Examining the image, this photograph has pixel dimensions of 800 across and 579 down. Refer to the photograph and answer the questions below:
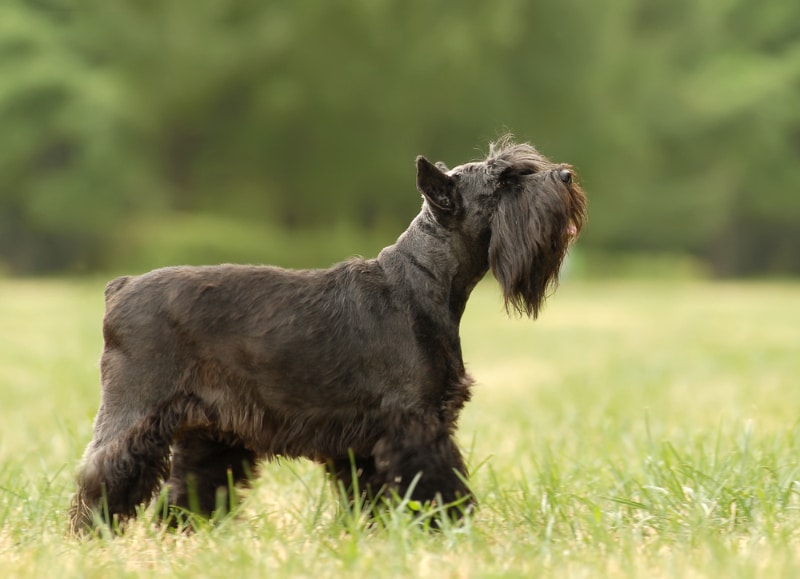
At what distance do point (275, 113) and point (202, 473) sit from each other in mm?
21117

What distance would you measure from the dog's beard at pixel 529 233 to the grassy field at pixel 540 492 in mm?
466

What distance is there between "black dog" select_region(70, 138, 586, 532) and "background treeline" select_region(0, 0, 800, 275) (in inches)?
766

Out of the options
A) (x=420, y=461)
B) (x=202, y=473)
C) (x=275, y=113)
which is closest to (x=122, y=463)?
(x=202, y=473)

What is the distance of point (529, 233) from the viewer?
156 inches

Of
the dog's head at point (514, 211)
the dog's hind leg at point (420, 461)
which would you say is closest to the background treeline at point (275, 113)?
the dog's head at point (514, 211)

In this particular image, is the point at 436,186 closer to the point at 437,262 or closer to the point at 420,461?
the point at 437,262

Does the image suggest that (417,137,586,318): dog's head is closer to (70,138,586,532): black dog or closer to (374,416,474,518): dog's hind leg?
(70,138,586,532): black dog

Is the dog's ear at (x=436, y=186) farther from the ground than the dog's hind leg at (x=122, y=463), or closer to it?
farther from the ground

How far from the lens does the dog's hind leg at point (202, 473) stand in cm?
420

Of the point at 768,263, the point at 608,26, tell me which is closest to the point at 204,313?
the point at 608,26

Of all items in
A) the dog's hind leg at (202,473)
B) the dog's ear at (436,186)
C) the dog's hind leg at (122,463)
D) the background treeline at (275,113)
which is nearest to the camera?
the dog's hind leg at (122,463)

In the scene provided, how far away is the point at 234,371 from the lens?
3922 millimetres

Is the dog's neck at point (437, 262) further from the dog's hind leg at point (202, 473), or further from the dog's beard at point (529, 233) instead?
the dog's hind leg at point (202, 473)

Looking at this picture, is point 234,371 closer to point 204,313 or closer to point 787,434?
point 204,313
